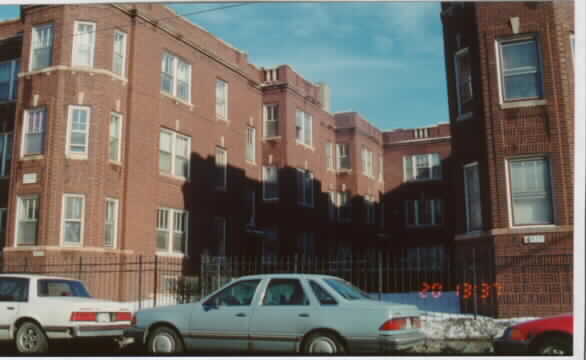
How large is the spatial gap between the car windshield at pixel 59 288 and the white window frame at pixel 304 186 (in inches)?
813

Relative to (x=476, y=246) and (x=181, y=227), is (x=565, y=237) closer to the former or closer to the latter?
(x=476, y=246)

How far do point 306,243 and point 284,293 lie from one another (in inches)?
903

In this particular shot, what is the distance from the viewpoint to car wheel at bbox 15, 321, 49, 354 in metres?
12.2

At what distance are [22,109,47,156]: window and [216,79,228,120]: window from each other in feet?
27.2

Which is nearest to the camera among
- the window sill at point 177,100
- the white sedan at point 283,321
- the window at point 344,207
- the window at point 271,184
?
the white sedan at point 283,321

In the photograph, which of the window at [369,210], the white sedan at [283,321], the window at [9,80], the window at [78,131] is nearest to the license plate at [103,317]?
the white sedan at [283,321]

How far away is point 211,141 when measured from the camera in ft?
90.3

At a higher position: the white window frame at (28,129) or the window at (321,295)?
the white window frame at (28,129)

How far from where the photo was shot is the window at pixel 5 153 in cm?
2455

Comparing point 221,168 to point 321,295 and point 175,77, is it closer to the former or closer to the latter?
point 175,77

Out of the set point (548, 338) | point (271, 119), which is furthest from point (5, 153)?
point (548, 338)

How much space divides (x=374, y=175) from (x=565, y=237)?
26674 millimetres

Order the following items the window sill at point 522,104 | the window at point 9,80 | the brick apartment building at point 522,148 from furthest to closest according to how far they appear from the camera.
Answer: the window at point 9,80 → the window sill at point 522,104 → the brick apartment building at point 522,148

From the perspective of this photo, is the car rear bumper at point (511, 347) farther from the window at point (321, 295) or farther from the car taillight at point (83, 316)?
the car taillight at point (83, 316)
